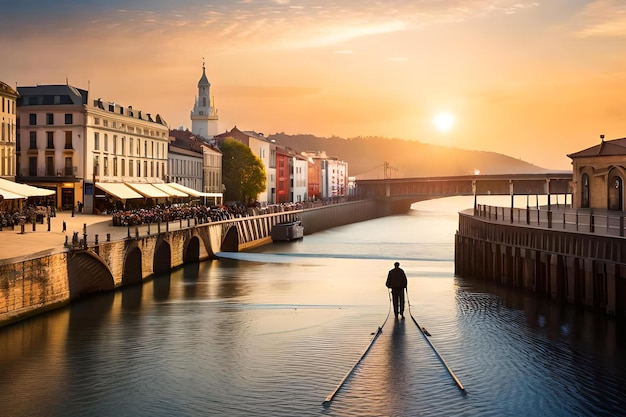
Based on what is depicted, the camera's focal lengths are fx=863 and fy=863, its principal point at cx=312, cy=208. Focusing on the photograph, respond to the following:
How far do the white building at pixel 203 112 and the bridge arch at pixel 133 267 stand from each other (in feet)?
410

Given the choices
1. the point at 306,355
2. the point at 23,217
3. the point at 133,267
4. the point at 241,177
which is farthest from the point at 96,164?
the point at 306,355

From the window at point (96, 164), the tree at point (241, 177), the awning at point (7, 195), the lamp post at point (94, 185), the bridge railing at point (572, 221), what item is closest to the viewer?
the bridge railing at point (572, 221)

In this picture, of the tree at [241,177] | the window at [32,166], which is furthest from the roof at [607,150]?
the tree at [241,177]

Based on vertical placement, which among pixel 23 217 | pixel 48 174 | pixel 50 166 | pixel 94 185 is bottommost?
pixel 23 217

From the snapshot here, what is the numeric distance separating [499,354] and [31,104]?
61930 mm

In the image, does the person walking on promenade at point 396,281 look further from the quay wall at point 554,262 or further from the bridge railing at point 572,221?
the bridge railing at point 572,221

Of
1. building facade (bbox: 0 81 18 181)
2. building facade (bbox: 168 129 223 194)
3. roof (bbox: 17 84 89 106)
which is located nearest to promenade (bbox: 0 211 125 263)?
building facade (bbox: 0 81 18 181)

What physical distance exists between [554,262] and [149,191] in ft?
159

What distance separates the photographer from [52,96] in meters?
82.6

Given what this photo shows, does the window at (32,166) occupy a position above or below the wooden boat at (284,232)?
above

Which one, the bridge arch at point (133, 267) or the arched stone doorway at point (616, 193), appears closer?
A: the bridge arch at point (133, 267)

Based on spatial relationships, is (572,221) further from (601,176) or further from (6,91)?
(6,91)

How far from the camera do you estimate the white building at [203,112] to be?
176m

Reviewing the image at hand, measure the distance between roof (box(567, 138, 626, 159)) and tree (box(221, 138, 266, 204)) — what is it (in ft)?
229
